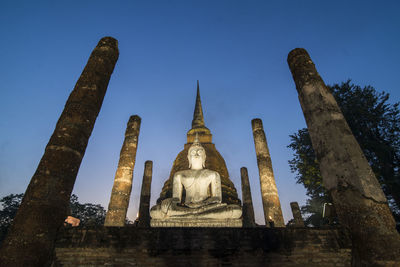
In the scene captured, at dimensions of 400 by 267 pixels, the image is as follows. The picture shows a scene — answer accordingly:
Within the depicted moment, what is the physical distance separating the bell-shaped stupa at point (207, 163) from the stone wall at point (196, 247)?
23.8 ft

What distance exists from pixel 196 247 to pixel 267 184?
9600 mm

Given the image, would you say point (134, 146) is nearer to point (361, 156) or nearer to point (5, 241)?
point (5, 241)

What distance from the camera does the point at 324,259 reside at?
4.23 meters

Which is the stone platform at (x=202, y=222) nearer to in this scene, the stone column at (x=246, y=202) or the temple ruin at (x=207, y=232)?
the temple ruin at (x=207, y=232)

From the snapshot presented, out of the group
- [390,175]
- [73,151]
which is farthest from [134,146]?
[390,175]

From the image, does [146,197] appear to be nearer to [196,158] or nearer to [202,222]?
[196,158]

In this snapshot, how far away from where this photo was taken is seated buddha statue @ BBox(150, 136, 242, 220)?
6254mm

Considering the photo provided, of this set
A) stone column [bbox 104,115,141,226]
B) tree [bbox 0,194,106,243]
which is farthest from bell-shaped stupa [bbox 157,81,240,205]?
tree [bbox 0,194,106,243]

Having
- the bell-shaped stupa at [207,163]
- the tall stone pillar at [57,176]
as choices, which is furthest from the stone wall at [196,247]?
the bell-shaped stupa at [207,163]

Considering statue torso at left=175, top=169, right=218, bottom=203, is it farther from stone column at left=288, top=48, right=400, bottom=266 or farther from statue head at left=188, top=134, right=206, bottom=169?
stone column at left=288, top=48, right=400, bottom=266

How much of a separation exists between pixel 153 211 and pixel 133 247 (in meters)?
2.40

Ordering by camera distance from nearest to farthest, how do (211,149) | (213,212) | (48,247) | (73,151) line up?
(48,247)
(73,151)
(213,212)
(211,149)

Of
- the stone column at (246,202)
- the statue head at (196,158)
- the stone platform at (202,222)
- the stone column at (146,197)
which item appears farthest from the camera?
the stone column at (246,202)

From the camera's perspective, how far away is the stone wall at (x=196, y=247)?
13.6 feet
